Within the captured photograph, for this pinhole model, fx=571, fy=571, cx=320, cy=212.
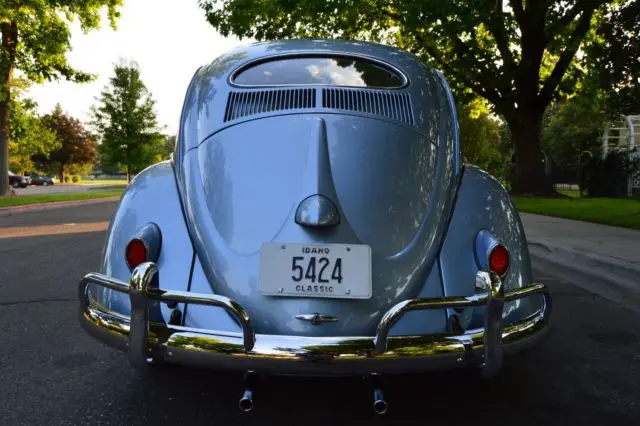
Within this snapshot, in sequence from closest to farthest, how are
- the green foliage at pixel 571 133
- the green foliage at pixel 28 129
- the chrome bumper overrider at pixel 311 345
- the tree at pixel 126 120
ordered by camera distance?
1. the chrome bumper overrider at pixel 311 345
2. the green foliage at pixel 28 129
3. the tree at pixel 126 120
4. the green foliage at pixel 571 133

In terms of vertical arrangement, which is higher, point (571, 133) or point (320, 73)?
point (571, 133)

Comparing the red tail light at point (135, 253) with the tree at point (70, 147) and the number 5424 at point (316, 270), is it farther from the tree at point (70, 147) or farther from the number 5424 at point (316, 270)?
the tree at point (70, 147)

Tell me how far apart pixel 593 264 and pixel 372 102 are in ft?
15.8

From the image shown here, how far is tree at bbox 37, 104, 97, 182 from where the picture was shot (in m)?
65.6

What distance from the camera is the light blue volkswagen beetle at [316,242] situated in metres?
2.07

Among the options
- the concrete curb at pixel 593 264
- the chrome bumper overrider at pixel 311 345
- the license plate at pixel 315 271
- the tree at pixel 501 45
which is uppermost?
the tree at pixel 501 45

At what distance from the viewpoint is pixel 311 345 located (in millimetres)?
2021

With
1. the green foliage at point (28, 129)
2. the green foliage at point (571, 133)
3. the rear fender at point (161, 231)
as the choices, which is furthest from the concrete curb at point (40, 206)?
the green foliage at point (571, 133)

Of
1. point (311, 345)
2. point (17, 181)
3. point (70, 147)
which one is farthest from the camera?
point (70, 147)

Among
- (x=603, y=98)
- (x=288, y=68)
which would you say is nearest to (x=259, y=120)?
(x=288, y=68)

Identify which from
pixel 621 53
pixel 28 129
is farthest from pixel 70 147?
pixel 621 53

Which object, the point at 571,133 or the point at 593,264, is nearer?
the point at 593,264

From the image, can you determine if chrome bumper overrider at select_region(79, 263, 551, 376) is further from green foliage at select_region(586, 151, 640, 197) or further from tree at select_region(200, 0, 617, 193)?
green foliage at select_region(586, 151, 640, 197)

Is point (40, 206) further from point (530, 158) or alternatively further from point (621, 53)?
point (621, 53)
